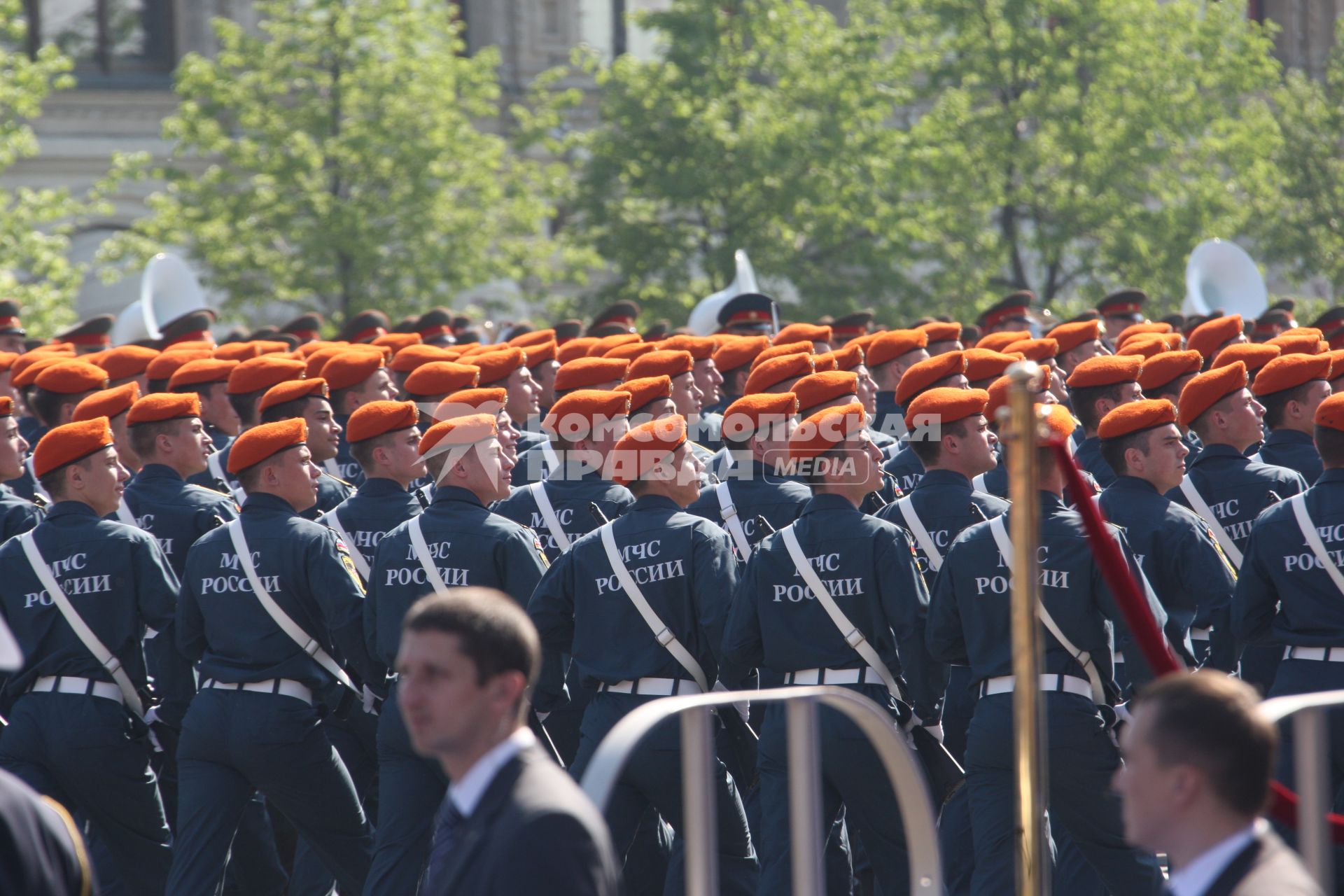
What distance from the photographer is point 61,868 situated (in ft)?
12.0

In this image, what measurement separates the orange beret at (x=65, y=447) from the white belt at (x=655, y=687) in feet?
7.56

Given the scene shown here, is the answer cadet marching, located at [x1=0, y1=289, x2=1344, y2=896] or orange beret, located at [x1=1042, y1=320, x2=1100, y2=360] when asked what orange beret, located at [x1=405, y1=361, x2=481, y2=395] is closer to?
cadet marching, located at [x1=0, y1=289, x2=1344, y2=896]

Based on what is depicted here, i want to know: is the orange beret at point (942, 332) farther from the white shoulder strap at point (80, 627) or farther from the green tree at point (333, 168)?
the green tree at point (333, 168)

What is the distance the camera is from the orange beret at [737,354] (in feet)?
40.2

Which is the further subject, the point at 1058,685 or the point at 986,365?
the point at 986,365

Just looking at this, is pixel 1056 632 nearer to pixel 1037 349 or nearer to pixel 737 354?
pixel 1037 349

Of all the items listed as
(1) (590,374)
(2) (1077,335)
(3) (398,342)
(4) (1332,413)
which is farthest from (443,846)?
(3) (398,342)

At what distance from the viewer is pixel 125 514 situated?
8750 millimetres

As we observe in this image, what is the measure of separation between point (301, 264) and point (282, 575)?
17.1m

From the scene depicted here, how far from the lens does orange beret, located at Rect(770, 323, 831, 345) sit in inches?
513

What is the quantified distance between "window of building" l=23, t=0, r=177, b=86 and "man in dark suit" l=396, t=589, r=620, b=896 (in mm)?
28102

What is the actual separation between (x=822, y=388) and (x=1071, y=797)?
296cm

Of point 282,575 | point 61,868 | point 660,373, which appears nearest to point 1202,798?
point 61,868

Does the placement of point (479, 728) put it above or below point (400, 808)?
above
